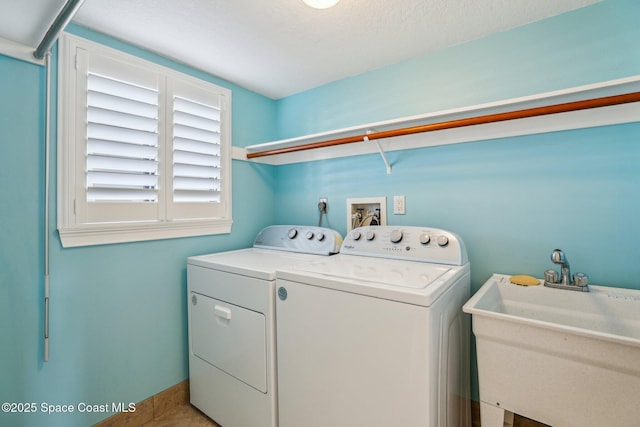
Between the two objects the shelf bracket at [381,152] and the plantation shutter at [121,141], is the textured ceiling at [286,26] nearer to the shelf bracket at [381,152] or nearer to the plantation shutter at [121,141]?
the plantation shutter at [121,141]

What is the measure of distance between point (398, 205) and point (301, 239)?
68 centimetres

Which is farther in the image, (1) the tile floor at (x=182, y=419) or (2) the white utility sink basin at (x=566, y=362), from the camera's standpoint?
(1) the tile floor at (x=182, y=419)

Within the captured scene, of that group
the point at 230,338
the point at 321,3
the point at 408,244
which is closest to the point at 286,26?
the point at 321,3

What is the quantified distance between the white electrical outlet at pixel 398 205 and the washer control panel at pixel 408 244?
210 millimetres

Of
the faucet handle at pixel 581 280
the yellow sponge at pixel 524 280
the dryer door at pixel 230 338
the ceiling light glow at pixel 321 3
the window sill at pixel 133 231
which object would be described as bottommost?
the dryer door at pixel 230 338

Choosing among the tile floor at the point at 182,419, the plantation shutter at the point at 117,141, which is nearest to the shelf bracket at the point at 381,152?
the plantation shutter at the point at 117,141

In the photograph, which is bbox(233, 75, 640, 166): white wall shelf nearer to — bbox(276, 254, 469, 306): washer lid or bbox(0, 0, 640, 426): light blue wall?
bbox(0, 0, 640, 426): light blue wall

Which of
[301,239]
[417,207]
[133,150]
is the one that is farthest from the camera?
[301,239]

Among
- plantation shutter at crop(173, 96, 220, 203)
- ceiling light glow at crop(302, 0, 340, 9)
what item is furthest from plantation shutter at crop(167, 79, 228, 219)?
ceiling light glow at crop(302, 0, 340, 9)

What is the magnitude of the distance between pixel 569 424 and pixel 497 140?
124 cm

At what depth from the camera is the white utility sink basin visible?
0.86 metres

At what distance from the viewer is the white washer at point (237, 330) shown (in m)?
1.35

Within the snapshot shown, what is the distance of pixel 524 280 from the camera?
4.39 feet

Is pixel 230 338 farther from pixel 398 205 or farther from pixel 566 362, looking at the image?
pixel 566 362
